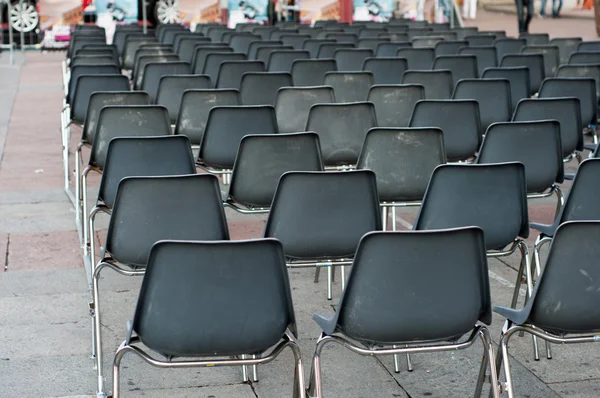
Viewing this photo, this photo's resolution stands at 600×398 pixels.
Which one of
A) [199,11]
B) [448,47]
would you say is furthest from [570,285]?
[199,11]

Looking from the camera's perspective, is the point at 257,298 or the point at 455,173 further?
the point at 455,173

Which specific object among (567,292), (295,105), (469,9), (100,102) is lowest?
(469,9)

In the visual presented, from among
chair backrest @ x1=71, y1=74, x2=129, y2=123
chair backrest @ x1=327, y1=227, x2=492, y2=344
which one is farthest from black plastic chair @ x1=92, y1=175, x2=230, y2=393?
chair backrest @ x1=71, y1=74, x2=129, y2=123

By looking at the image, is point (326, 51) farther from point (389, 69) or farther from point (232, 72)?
point (232, 72)

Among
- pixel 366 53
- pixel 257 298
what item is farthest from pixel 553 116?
pixel 366 53

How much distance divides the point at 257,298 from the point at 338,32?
13867mm

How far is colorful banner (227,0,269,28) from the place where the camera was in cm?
2508

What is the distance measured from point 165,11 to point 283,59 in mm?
15745

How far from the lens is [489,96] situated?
8.84 m

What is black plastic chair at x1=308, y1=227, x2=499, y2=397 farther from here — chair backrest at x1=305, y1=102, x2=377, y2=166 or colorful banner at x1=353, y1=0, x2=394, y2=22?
colorful banner at x1=353, y1=0, x2=394, y2=22

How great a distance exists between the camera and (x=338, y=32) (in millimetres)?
17453

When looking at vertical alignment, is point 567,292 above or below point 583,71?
below

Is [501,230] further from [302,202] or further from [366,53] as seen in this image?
[366,53]

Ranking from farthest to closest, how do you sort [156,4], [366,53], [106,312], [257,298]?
[156,4] → [366,53] → [106,312] → [257,298]
